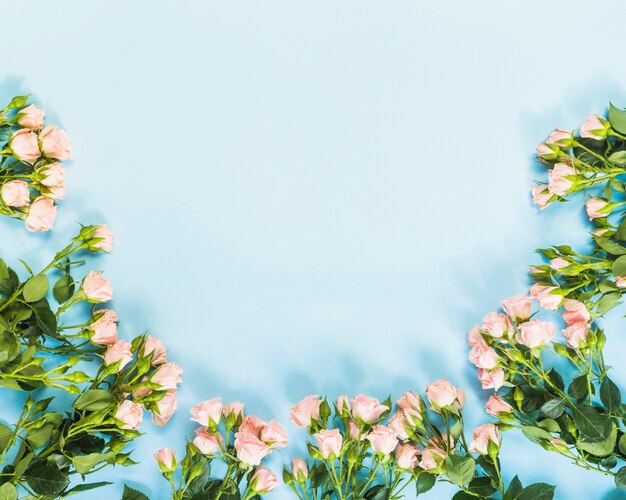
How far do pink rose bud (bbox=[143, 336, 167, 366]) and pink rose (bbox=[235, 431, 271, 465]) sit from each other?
0.60 ft

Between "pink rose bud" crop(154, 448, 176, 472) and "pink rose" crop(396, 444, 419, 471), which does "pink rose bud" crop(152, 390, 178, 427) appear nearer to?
"pink rose bud" crop(154, 448, 176, 472)

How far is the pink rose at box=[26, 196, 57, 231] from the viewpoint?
1.01 meters

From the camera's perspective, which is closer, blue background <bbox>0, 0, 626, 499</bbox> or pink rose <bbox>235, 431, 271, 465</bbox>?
pink rose <bbox>235, 431, 271, 465</bbox>

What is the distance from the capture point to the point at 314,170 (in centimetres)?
108

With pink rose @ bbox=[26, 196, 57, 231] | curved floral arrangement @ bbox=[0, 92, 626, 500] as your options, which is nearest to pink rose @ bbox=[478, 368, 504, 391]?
curved floral arrangement @ bbox=[0, 92, 626, 500]

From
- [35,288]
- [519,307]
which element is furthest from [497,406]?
[35,288]

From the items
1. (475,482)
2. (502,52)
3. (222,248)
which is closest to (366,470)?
(475,482)

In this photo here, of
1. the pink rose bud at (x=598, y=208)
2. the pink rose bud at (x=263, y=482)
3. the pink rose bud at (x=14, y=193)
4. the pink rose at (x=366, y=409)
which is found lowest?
the pink rose bud at (x=263, y=482)

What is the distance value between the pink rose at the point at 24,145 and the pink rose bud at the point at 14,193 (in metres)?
0.04

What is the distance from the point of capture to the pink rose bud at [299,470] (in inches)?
39.6

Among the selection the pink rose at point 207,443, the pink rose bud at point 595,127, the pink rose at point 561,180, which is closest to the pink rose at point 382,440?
the pink rose at point 207,443

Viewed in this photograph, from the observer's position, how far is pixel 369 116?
42.5 inches

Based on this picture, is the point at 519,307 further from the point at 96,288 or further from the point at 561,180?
the point at 96,288

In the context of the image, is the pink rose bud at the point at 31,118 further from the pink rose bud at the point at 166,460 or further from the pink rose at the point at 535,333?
the pink rose at the point at 535,333
